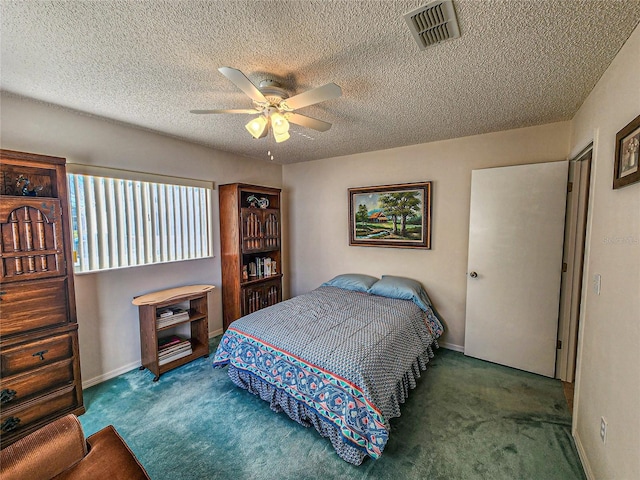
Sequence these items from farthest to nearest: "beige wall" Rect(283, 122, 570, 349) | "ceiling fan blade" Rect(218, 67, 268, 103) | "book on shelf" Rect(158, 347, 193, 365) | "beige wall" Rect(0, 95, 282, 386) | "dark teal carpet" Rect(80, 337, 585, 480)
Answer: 1. "beige wall" Rect(283, 122, 570, 349)
2. "book on shelf" Rect(158, 347, 193, 365)
3. "beige wall" Rect(0, 95, 282, 386)
4. "dark teal carpet" Rect(80, 337, 585, 480)
5. "ceiling fan blade" Rect(218, 67, 268, 103)

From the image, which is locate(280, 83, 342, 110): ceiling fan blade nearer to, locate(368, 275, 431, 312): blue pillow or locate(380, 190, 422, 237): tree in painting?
locate(380, 190, 422, 237): tree in painting

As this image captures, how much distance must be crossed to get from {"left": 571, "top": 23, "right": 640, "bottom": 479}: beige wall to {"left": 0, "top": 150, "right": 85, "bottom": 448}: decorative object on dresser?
11.2 ft

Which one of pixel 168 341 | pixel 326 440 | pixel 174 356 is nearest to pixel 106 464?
pixel 326 440

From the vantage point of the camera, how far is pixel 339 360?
1.83m

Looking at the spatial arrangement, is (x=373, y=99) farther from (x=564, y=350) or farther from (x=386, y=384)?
(x=564, y=350)

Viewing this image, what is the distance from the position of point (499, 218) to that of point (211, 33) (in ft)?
9.43

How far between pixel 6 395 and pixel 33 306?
0.58 m

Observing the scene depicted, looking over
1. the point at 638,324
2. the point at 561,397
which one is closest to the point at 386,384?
the point at 638,324

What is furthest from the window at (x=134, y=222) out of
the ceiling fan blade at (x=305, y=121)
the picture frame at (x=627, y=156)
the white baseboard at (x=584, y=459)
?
the white baseboard at (x=584, y=459)

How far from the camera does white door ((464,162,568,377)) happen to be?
2516 mm

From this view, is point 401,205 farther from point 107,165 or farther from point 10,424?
point 10,424

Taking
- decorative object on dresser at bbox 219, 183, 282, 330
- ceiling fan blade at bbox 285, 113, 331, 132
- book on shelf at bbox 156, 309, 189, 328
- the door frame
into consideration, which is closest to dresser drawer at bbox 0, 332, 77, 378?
book on shelf at bbox 156, 309, 189, 328

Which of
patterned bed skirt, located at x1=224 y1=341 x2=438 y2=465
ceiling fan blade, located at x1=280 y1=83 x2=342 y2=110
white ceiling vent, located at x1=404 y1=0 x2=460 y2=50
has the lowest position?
patterned bed skirt, located at x1=224 y1=341 x2=438 y2=465

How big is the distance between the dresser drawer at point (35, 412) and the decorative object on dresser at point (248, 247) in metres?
1.64
